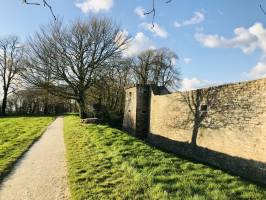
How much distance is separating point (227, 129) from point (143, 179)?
18.2 ft

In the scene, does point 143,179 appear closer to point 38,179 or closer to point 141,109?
point 38,179

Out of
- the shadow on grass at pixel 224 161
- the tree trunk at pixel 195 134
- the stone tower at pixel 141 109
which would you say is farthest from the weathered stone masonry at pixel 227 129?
the stone tower at pixel 141 109

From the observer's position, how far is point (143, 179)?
6.62m

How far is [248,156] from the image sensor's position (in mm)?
10055

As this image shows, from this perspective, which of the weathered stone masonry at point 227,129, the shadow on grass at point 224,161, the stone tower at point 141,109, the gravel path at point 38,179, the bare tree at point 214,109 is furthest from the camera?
the stone tower at point 141,109

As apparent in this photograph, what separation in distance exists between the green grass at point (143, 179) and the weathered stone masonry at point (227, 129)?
7.30 feet

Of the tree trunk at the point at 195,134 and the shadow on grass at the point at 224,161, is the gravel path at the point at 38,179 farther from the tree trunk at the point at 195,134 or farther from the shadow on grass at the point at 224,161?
the tree trunk at the point at 195,134

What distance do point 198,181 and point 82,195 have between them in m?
2.50

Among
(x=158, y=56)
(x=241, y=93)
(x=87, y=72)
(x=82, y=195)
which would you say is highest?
(x=158, y=56)

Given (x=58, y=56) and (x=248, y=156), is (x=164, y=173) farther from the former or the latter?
(x=58, y=56)

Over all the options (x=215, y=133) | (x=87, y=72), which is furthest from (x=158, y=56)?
A: (x=215, y=133)

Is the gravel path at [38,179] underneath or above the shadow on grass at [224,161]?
above

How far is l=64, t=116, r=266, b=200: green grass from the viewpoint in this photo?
5.85m

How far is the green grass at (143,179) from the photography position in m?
5.85
